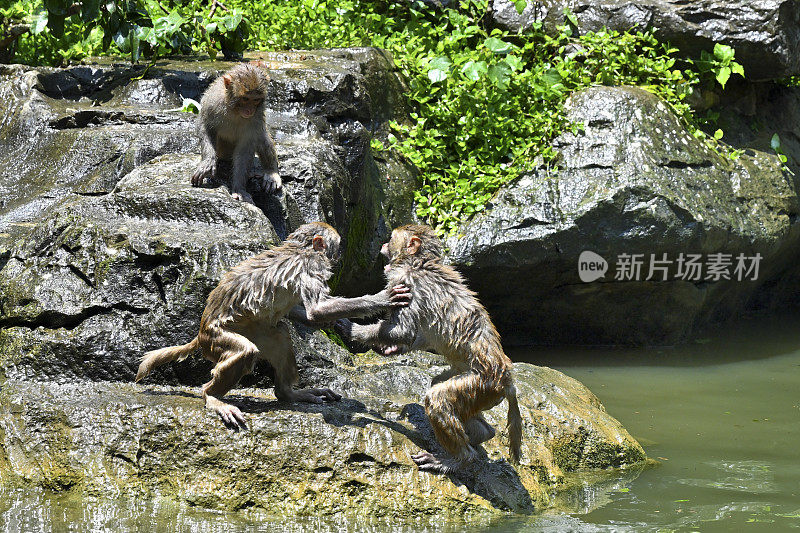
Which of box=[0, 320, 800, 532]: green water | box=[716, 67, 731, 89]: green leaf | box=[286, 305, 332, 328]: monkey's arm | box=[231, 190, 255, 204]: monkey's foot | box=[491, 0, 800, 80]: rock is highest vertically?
box=[491, 0, 800, 80]: rock

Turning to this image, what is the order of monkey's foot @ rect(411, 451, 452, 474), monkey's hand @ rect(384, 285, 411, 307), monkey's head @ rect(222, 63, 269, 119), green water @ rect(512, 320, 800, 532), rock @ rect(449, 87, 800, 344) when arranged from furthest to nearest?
rock @ rect(449, 87, 800, 344) < monkey's head @ rect(222, 63, 269, 119) < green water @ rect(512, 320, 800, 532) < monkey's hand @ rect(384, 285, 411, 307) < monkey's foot @ rect(411, 451, 452, 474)

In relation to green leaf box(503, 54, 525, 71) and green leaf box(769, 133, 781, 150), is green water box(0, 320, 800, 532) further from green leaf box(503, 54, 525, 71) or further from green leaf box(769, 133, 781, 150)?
green leaf box(503, 54, 525, 71)

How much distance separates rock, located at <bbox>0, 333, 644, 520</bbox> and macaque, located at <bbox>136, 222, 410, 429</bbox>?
22 centimetres

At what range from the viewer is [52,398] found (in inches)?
204

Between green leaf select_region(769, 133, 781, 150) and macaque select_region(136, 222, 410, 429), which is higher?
green leaf select_region(769, 133, 781, 150)

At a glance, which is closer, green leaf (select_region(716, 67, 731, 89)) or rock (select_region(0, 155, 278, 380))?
rock (select_region(0, 155, 278, 380))

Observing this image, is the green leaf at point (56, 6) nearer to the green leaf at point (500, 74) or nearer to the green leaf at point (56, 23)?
the green leaf at point (56, 23)

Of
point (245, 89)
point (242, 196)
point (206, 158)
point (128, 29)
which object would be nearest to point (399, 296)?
point (242, 196)

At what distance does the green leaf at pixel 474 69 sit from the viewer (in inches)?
392

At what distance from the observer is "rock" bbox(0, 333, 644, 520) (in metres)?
4.86

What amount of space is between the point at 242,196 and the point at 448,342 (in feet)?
7.88

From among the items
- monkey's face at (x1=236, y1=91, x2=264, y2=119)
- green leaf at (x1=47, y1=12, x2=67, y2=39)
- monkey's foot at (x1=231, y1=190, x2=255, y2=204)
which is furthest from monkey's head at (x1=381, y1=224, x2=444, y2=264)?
green leaf at (x1=47, y1=12, x2=67, y2=39)

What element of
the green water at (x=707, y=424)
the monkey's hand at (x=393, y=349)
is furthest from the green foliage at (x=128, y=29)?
the monkey's hand at (x=393, y=349)

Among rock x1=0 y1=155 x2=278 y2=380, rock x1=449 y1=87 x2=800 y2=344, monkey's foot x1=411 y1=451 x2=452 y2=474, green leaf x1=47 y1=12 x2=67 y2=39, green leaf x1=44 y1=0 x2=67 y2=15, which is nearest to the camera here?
monkey's foot x1=411 y1=451 x2=452 y2=474
